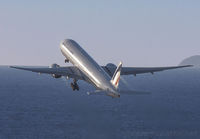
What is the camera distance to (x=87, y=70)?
75.1 m

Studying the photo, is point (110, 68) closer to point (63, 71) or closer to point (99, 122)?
point (63, 71)

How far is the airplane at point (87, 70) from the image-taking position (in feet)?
225

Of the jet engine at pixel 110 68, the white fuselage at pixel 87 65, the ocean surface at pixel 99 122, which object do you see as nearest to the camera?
the white fuselage at pixel 87 65

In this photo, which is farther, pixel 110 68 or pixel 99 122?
pixel 99 122

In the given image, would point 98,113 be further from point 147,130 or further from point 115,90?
point 115,90

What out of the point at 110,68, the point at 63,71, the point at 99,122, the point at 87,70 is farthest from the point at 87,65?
the point at 99,122

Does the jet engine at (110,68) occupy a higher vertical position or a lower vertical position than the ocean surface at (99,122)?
higher

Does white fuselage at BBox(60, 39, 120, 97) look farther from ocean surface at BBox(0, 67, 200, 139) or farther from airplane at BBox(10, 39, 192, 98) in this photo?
ocean surface at BBox(0, 67, 200, 139)

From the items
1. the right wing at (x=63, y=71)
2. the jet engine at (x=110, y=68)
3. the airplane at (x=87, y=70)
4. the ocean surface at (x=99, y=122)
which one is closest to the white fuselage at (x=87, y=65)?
the airplane at (x=87, y=70)

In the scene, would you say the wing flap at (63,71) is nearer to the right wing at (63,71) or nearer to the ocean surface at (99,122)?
the right wing at (63,71)

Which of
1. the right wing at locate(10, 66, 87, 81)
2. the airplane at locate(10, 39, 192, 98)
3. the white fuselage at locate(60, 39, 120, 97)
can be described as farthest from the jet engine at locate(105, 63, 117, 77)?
the right wing at locate(10, 66, 87, 81)

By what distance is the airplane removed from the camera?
68.4 m

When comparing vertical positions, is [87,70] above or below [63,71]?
below

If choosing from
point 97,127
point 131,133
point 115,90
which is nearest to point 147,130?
point 131,133
